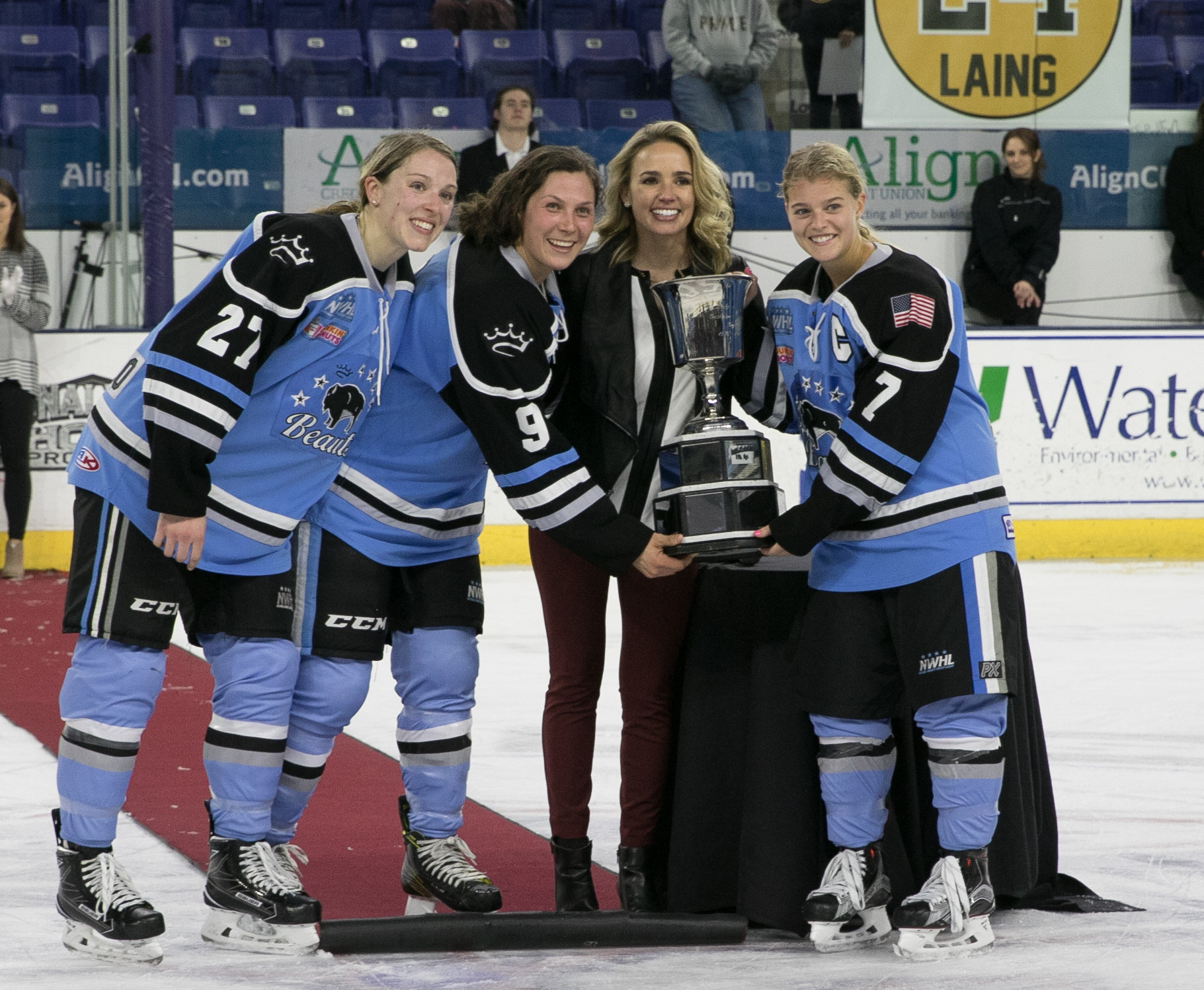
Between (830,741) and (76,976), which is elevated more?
(830,741)

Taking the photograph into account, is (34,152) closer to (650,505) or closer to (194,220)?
(194,220)

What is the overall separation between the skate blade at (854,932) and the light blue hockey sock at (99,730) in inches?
41.7

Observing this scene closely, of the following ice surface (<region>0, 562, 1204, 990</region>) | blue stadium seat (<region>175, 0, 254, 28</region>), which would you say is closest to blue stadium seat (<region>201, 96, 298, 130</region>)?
blue stadium seat (<region>175, 0, 254, 28</region>)

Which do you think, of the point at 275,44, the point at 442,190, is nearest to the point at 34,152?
the point at 275,44

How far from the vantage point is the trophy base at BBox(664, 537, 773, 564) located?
238cm

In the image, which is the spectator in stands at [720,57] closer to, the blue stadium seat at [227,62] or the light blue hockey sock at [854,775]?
the blue stadium seat at [227,62]

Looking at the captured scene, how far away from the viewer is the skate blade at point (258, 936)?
2336 mm

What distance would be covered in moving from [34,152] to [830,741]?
569cm

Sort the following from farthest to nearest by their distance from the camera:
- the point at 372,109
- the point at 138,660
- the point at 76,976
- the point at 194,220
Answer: the point at 372,109
the point at 194,220
the point at 138,660
the point at 76,976

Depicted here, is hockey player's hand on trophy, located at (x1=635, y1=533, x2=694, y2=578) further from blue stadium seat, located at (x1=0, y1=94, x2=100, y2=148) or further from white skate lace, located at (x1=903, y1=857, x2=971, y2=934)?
blue stadium seat, located at (x1=0, y1=94, x2=100, y2=148)

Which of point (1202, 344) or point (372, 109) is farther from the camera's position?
point (372, 109)

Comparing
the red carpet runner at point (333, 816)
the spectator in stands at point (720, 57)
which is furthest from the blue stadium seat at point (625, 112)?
the red carpet runner at point (333, 816)

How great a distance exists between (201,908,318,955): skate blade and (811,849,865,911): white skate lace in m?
0.77

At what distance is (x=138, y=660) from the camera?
7.68 feet
